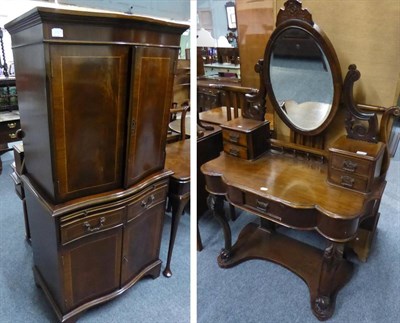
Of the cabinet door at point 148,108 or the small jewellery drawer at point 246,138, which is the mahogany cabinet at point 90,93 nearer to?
the cabinet door at point 148,108

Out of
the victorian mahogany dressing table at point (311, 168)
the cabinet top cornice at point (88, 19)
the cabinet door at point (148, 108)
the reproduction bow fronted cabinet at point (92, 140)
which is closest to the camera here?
the cabinet top cornice at point (88, 19)

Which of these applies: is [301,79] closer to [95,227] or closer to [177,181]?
[177,181]

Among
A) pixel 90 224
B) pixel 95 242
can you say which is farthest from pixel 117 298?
pixel 90 224

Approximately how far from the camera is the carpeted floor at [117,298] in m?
1.17

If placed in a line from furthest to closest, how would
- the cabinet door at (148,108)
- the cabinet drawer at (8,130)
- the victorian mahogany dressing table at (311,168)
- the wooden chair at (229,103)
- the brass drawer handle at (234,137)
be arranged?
the cabinet drawer at (8,130) → the wooden chair at (229,103) → the brass drawer handle at (234,137) → the victorian mahogany dressing table at (311,168) → the cabinet door at (148,108)

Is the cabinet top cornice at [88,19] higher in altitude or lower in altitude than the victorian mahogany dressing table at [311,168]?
higher

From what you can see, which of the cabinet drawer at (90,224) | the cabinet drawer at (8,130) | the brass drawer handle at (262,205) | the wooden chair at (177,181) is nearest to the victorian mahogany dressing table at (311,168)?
the brass drawer handle at (262,205)

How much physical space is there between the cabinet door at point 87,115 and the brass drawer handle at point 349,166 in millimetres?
911

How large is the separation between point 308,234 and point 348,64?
45.9 inches

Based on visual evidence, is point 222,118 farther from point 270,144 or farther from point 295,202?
point 295,202

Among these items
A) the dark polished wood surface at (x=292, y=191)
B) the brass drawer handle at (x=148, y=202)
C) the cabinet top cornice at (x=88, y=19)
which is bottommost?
the brass drawer handle at (x=148, y=202)

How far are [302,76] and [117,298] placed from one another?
4.51 feet

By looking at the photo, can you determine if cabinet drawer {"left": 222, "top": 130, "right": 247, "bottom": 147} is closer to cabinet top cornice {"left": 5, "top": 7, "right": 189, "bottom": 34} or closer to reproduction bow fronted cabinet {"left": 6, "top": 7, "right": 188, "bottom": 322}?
reproduction bow fronted cabinet {"left": 6, "top": 7, "right": 188, "bottom": 322}

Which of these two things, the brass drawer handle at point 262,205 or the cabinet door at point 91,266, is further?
the brass drawer handle at point 262,205
